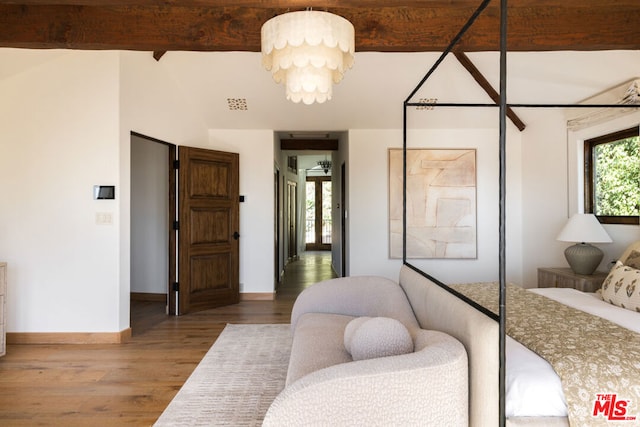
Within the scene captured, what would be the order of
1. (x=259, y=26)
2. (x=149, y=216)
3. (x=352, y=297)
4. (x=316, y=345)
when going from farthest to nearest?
(x=149, y=216) < (x=259, y=26) < (x=352, y=297) < (x=316, y=345)

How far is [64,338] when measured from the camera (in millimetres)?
3711

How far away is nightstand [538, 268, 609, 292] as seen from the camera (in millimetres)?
3545

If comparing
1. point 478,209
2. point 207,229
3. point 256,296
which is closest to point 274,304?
point 256,296

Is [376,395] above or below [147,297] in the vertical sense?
above

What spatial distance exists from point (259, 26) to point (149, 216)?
3440 millimetres

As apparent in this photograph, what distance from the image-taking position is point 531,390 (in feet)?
4.94

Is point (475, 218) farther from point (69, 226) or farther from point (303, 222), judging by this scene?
point (303, 222)

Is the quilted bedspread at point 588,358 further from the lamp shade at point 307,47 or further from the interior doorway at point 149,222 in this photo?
the interior doorway at point 149,222

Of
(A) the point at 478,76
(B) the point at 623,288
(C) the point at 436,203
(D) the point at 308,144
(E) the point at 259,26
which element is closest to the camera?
(B) the point at 623,288

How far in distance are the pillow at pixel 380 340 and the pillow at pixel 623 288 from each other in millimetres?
1778

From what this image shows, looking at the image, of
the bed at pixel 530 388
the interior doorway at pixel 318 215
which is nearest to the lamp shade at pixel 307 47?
the bed at pixel 530 388

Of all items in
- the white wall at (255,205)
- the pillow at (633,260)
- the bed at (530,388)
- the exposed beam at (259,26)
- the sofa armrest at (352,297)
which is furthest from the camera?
the white wall at (255,205)

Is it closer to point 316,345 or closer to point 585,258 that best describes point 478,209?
point 585,258

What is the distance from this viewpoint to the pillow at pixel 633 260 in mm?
2858
